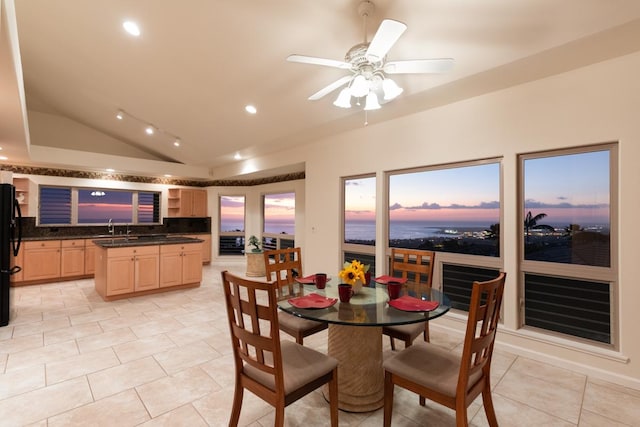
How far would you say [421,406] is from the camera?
210cm

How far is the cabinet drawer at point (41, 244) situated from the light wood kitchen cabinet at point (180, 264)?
8.69ft

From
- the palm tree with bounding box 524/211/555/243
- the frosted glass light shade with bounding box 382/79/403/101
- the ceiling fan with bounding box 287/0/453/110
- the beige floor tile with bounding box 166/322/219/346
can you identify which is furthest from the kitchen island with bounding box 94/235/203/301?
the palm tree with bounding box 524/211/555/243

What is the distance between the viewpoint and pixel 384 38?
168 centimetres

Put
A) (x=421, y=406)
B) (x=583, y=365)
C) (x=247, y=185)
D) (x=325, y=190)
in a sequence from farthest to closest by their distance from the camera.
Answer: (x=247, y=185)
(x=325, y=190)
(x=583, y=365)
(x=421, y=406)

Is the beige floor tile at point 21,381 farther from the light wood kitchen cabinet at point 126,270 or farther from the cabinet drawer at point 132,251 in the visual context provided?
the cabinet drawer at point 132,251

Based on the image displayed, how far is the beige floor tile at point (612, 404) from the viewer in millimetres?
2002

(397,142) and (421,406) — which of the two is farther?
(397,142)

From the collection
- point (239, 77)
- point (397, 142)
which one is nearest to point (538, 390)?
point (397, 142)

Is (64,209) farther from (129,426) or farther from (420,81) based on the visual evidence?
(420,81)

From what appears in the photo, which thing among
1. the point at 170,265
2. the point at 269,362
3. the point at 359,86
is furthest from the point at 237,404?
the point at 170,265

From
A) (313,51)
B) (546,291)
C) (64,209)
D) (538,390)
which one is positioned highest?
(313,51)

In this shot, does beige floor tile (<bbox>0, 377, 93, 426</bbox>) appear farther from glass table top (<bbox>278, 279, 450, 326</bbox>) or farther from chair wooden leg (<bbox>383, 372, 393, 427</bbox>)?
chair wooden leg (<bbox>383, 372, 393, 427</bbox>)

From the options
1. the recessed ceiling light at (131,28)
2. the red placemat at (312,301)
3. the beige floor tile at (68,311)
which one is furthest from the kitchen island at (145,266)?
the red placemat at (312,301)

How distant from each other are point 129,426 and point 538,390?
2.98 meters
